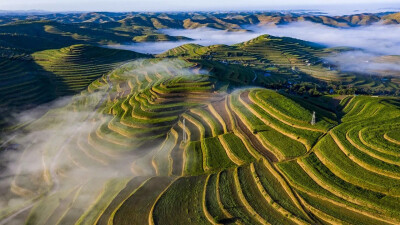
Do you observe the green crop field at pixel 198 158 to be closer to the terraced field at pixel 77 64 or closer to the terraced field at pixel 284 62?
the terraced field at pixel 77 64

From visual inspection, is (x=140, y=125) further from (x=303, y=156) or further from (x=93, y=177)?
(x=303, y=156)

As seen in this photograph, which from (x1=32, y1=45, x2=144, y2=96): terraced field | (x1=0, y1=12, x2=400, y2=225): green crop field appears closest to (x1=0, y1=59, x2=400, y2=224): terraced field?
(x1=0, y1=12, x2=400, y2=225): green crop field

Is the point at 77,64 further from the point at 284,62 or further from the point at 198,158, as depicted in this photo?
the point at 284,62

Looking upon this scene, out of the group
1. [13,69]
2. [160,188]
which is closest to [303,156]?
[160,188]

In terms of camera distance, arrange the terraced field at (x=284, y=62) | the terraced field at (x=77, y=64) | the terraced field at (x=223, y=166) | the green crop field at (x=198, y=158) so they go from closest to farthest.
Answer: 1. the terraced field at (x=223, y=166)
2. the green crop field at (x=198, y=158)
3. the terraced field at (x=77, y=64)
4. the terraced field at (x=284, y=62)

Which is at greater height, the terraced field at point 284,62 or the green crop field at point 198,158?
the green crop field at point 198,158

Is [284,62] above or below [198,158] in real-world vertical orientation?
below

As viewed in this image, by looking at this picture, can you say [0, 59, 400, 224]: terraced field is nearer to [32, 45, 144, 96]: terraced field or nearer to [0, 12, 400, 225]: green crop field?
[0, 12, 400, 225]: green crop field

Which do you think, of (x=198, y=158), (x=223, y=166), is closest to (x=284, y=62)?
(x=198, y=158)

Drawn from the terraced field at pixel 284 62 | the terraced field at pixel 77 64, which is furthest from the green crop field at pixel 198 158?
the terraced field at pixel 284 62
